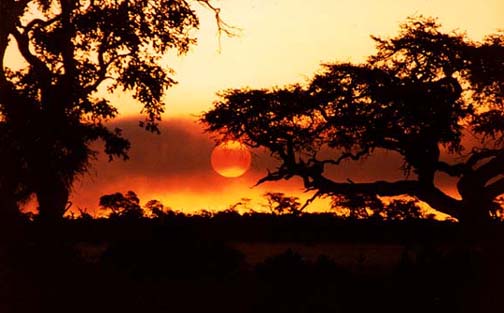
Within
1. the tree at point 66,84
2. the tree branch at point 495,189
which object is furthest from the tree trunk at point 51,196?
the tree branch at point 495,189

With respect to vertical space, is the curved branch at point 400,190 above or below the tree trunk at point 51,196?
above

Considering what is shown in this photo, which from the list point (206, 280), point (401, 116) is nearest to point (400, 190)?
point (401, 116)

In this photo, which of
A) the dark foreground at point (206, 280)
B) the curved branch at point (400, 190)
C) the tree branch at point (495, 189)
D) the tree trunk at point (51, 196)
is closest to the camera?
the dark foreground at point (206, 280)

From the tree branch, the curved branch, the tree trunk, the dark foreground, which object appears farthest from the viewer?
the curved branch

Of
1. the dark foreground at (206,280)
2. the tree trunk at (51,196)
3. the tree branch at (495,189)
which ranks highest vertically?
the tree branch at (495,189)

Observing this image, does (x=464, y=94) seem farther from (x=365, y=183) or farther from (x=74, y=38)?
(x=74, y=38)

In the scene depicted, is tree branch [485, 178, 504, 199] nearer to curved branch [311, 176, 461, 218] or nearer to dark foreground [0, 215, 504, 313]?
curved branch [311, 176, 461, 218]

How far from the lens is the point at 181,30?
3216cm

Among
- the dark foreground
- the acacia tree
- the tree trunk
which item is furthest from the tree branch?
the tree trunk

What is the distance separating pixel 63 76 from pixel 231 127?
1022cm

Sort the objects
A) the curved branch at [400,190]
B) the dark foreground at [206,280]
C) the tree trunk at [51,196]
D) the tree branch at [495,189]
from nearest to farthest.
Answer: the dark foreground at [206,280] < the tree trunk at [51,196] < the tree branch at [495,189] < the curved branch at [400,190]

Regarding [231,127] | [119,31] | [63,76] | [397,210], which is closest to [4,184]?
[63,76]

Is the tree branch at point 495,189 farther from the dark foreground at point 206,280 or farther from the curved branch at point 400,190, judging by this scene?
the dark foreground at point 206,280

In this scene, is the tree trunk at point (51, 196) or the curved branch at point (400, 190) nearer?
the tree trunk at point (51, 196)
